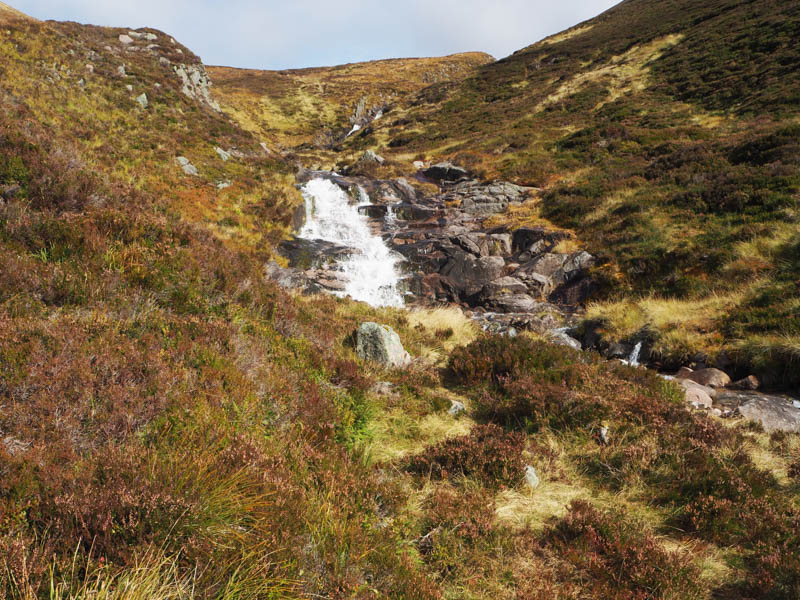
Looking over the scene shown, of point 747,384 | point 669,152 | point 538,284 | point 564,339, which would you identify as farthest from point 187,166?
point 669,152

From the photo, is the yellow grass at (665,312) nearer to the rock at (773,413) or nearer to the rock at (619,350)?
the rock at (619,350)

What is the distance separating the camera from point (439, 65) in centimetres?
8550

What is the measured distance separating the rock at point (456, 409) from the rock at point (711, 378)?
5.94 metres

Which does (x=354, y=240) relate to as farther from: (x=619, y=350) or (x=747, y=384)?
(x=747, y=384)

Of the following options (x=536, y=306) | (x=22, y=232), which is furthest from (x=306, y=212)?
(x=22, y=232)

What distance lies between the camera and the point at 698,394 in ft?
23.5

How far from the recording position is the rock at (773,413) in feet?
20.1

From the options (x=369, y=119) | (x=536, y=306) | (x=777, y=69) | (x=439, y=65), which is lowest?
(x=536, y=306)

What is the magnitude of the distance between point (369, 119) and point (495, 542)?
69498 mm

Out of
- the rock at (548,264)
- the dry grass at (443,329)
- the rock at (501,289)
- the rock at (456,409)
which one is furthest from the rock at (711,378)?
the rock at (548,264)

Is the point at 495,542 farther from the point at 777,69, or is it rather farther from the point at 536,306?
the point at 777,69

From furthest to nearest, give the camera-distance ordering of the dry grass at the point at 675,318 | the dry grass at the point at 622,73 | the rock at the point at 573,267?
the dry grass at the point at 622,73, the rock at the point at 573,267, the dry grass at the point at 675,318

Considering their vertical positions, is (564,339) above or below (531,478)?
below

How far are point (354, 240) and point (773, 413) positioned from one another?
1722cm
